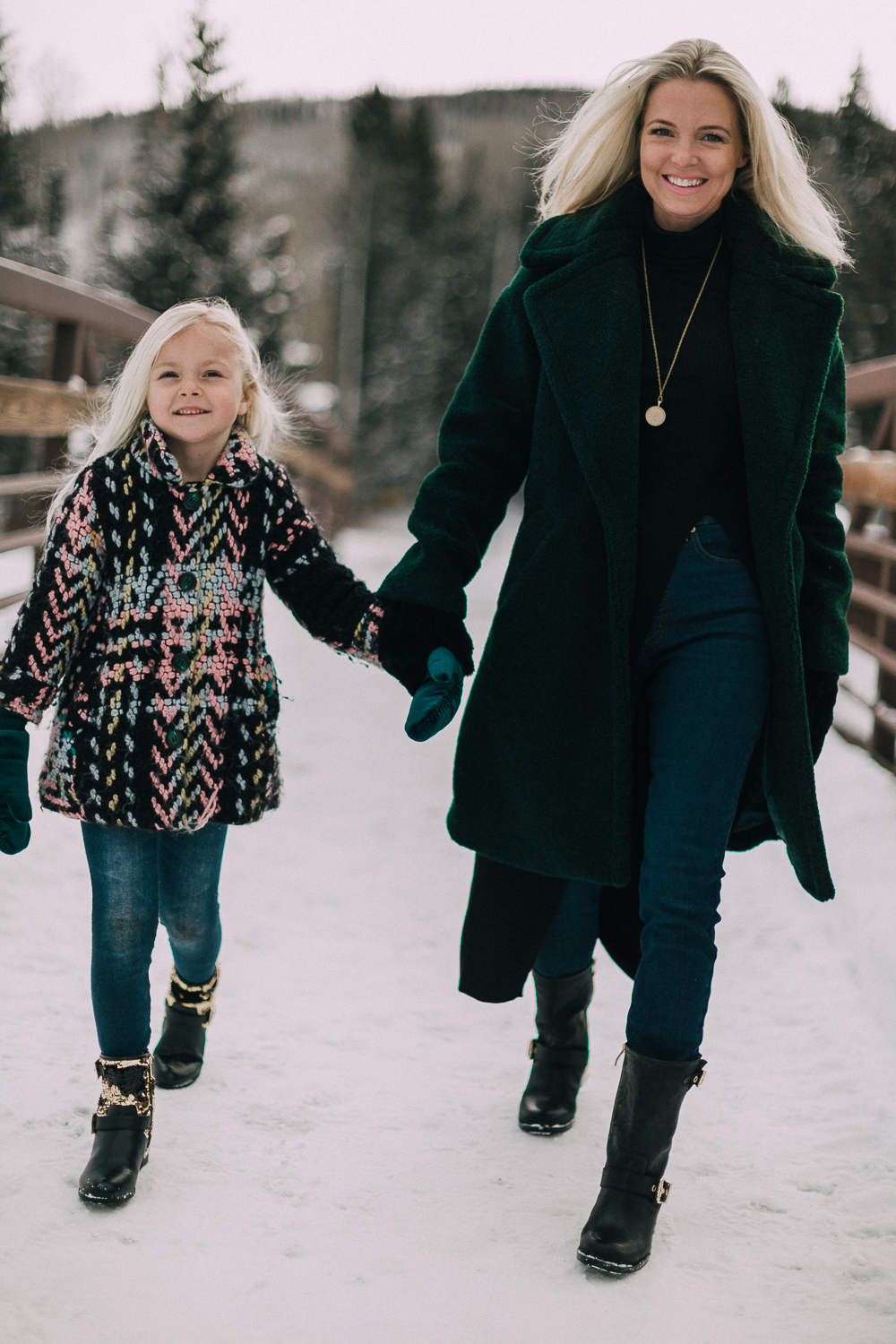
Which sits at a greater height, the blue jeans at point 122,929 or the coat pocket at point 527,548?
the coat pocket at point 527,548

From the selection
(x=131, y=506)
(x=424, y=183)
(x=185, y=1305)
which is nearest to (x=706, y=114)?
(x=131, y=506)

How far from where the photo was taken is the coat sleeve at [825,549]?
2012mm

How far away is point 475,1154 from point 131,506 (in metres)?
1.32

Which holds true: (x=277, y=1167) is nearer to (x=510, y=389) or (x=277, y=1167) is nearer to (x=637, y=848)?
(x=637, y=848)

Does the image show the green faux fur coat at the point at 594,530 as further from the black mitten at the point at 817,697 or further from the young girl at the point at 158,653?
the young girl at the point at 158,653

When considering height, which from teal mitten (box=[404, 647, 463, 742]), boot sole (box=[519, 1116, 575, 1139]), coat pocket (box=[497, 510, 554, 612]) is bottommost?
boot sole (box=[519, 1116, 575, 1139])

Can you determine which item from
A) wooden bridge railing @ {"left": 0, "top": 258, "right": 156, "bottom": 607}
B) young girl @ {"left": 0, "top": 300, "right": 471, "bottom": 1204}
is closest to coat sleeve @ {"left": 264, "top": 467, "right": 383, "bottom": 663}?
young girl @ {"left": 0, "top": 300, "right": 471, "bottom": 1204}

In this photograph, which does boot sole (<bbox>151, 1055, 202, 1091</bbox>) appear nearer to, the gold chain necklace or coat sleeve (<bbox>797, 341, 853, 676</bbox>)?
coat sleeve (<bbox>797, 341, 853, 676</bbox>)

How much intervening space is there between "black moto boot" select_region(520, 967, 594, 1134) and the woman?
56 millimetres

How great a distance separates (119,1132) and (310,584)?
100 centimetres

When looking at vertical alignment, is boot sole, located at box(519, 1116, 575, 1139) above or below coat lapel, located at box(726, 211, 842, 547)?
below

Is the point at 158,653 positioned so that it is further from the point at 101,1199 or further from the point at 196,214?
the point at 196,214

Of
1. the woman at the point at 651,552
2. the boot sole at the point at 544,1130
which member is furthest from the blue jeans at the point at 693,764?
the boot sole at the point at 544,1130

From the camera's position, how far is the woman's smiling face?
2000 millimetres
